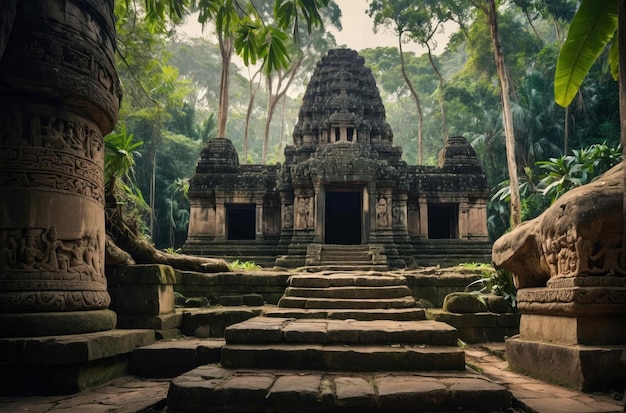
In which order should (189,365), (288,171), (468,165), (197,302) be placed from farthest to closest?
(468,165) → (288,171) → (197,302) → (189,365)

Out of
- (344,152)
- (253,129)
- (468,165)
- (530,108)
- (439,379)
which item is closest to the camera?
(439,379)

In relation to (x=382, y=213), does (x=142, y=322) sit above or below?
below

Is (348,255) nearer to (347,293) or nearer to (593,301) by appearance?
(347,293)

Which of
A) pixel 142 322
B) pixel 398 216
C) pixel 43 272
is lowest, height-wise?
pixel 142 322

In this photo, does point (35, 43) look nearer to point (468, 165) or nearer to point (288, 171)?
point (288, 171)

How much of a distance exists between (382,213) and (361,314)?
8.77m

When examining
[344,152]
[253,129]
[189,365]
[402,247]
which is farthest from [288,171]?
[253,129]

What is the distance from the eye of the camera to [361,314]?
5.44m

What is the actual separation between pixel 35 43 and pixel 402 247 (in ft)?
39.7

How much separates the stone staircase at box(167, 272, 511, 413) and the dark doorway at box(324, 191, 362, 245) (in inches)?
502

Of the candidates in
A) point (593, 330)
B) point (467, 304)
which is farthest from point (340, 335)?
point (467, 304)

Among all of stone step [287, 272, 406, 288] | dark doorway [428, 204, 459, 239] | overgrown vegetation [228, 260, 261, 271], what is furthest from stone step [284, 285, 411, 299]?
dark doorway [428, 204, 459, 239]

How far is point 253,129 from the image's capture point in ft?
169

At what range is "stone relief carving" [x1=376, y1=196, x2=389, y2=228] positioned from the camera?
13.9 m
